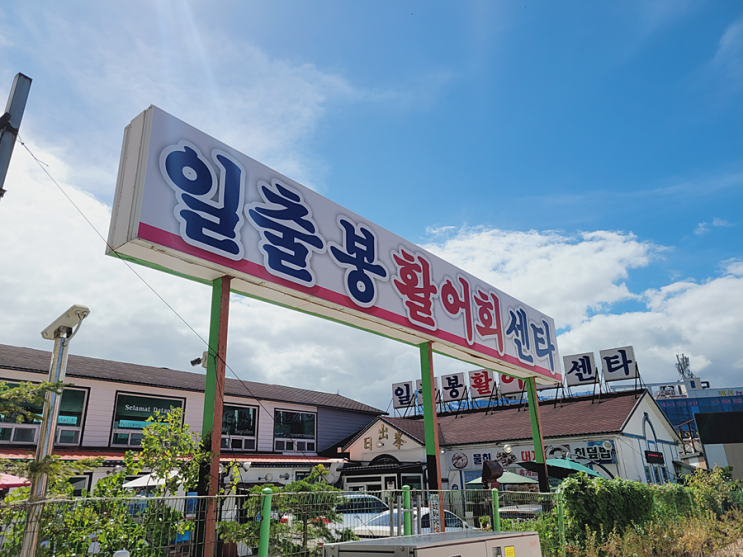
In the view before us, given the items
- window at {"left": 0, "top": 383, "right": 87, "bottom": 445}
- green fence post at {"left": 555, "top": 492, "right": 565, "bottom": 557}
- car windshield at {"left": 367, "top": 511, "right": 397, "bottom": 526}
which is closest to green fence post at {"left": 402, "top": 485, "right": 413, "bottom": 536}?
car windshield at {"left": 367, "top": 511, "right": 397, "bottom": 526}

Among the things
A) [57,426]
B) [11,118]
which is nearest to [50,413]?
[11,118]

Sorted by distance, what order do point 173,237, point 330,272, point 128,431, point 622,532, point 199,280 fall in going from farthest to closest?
point 128,431, point 622,532, point 330,272, point 199,280, point 173,237

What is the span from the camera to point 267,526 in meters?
4.92

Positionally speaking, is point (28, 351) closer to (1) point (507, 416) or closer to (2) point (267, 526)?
(2) point (267, 526)

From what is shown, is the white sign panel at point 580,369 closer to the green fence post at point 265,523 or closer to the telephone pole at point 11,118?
the green fence post at point 265,523

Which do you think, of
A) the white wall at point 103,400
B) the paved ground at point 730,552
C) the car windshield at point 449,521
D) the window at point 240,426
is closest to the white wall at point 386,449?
the window at point 240,426

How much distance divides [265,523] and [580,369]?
86.8ft

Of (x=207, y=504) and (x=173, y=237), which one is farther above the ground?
(x=173, y=237)

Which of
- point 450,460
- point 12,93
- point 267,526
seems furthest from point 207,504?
point 450,460

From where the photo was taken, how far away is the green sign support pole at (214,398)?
17.3 ft

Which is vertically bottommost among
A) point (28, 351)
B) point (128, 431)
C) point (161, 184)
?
point (128, 431)

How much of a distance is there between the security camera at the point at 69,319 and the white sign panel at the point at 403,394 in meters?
31.3

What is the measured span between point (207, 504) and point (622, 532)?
827 cm

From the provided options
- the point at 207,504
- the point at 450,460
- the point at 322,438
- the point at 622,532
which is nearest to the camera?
the point at 207,504
